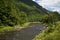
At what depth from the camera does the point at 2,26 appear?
188 meters

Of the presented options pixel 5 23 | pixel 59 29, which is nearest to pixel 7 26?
pixel 5 23

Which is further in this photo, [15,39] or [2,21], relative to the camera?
[2,21]

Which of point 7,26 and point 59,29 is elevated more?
point 59,29

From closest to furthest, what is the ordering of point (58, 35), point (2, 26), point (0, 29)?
point (58, 35) → point (0, 29) → point (2, 26)

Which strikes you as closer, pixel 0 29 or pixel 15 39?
pixel 15 39

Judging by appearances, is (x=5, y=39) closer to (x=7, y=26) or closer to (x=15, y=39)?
(x=15, y=39)

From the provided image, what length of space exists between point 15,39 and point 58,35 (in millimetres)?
68190

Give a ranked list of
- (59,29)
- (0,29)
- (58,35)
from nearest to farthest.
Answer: (58,35), (59,29), (0,29)

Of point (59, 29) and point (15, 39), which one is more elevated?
point (59, 29)

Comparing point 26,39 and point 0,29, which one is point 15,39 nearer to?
point 26,39

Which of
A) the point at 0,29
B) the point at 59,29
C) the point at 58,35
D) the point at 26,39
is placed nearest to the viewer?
the point at 58,35

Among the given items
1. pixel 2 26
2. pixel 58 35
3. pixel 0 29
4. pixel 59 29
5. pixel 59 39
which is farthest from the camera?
pixel 2 26

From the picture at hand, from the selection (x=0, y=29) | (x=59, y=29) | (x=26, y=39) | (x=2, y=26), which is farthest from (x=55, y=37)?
(x=2, y=26)

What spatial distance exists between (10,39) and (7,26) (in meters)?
68.0
